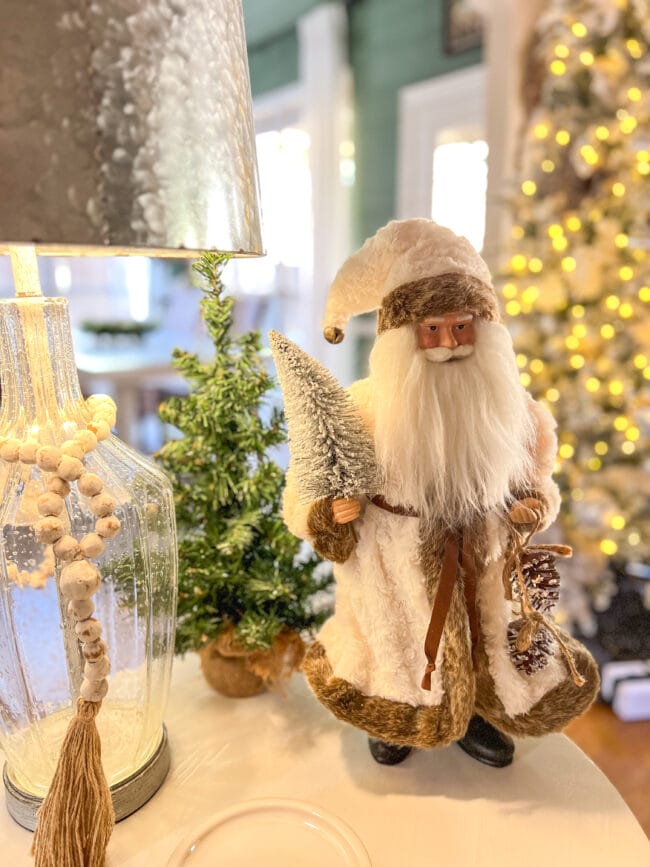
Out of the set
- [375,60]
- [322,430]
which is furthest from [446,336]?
[375,60]

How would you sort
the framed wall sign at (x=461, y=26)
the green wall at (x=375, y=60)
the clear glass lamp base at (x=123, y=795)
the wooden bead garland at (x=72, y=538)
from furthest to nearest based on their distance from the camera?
the green wall at (x=375, y=60) < the framed wall sign at (x=461, y=26) < the clear glass lamp base at (x=123, y=795) < the wooden bead garland at (x=72, y=538)

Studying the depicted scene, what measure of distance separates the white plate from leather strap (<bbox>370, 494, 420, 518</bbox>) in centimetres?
30

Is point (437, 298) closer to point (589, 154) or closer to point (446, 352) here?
point (446, 352)

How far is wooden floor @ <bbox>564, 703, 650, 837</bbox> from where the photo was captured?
3.93 ft

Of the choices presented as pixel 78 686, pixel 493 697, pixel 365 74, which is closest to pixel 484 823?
pixel 493 697

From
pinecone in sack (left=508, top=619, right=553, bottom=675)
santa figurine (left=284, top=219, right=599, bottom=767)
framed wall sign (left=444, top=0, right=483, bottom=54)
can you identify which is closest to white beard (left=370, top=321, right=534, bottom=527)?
santa figurine (left=284, top=219, right=599, bottom=767)

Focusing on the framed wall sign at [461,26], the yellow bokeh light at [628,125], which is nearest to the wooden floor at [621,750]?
the yellow bokeh light at [628,125]

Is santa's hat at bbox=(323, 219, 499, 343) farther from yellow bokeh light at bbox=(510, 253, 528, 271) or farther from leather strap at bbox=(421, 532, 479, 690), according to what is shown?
yellow bokeh light at bbox=(510, 253, 528, 271)

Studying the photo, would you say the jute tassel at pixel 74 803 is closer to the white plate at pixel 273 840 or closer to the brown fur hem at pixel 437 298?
the white plate at pixel 273 840

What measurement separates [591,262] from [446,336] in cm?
111

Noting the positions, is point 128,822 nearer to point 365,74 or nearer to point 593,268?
point 593,268

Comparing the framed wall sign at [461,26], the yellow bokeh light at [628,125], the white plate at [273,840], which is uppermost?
the framed wall sign at [461,26]

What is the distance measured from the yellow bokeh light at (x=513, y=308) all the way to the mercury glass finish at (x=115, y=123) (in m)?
1.32

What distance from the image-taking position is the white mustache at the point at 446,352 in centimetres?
60
